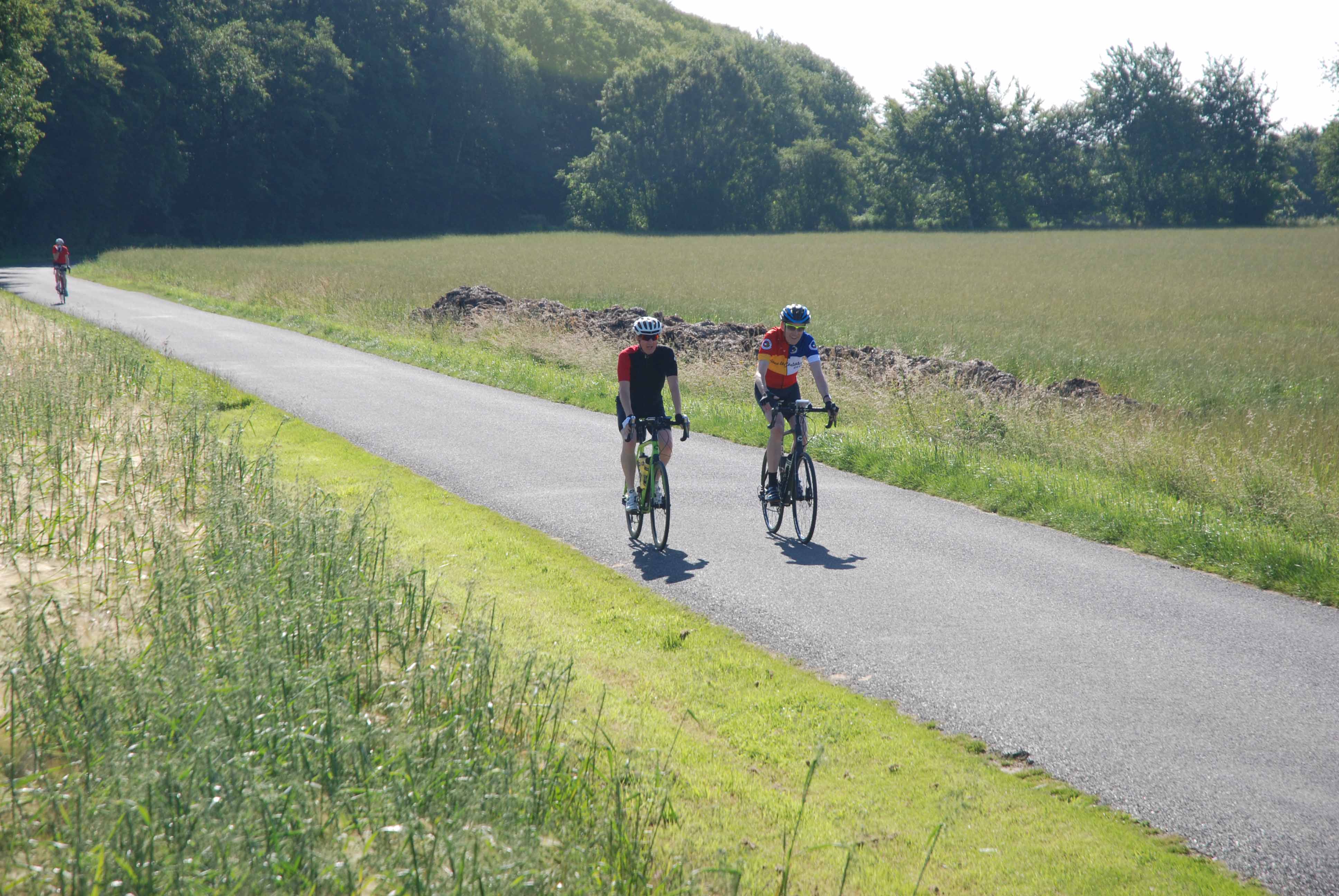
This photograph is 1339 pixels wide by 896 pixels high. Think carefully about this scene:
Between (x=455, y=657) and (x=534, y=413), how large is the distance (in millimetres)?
11018

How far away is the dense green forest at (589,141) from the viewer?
72.5 metres

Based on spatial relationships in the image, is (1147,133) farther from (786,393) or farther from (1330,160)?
(786,393)

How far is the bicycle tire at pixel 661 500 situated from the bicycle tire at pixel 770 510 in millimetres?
1053

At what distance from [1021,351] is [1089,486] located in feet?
36.4

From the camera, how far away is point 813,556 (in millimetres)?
8516

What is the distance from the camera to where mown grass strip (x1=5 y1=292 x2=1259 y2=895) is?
3.97 m

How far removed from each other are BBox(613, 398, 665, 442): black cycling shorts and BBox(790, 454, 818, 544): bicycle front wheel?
1.33 meters

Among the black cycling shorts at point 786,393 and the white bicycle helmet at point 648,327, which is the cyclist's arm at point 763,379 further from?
the white bicycle helmet at point 648,327

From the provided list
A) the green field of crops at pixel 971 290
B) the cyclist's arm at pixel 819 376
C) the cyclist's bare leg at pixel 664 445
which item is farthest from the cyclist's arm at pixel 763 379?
the green field of crops at pixel 971 290

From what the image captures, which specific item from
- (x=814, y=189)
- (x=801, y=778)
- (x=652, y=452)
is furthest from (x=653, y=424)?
(x=814, y=189)

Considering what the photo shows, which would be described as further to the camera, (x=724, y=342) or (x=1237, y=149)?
(x=1237, y=149)

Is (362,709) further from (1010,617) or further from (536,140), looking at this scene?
(536,140)

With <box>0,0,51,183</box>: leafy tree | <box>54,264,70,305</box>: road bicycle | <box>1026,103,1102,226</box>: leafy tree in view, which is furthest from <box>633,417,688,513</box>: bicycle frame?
<box>1026,103,1102,226</box>: leafy tree

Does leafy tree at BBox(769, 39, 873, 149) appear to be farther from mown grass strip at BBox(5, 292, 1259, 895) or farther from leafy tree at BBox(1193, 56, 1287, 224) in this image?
mown grass strip at BBox(5, 292, 1259, 895)
